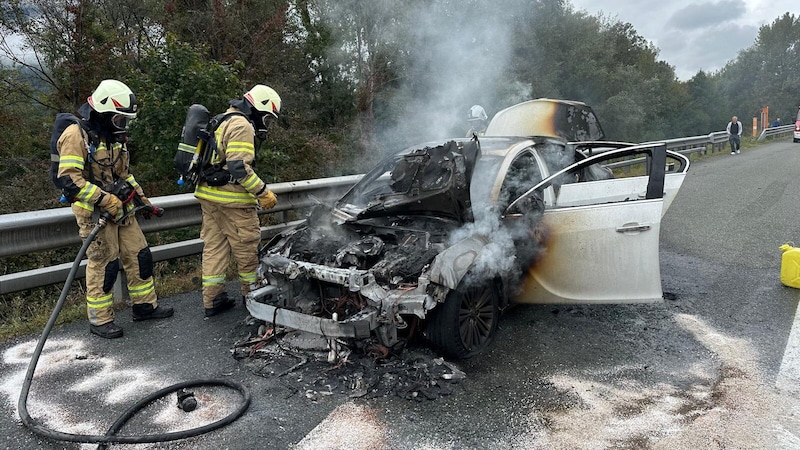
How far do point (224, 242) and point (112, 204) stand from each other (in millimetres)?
933

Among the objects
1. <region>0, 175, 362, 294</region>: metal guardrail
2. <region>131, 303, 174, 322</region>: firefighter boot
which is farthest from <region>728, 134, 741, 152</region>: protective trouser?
<region>131, 303, 174, 322</region>: firefighter boot

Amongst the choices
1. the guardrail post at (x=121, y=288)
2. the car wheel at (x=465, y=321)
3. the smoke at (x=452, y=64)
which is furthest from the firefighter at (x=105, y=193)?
the smoke at (x=452, y=64)

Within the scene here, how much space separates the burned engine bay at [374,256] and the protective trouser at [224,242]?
19.1 inches

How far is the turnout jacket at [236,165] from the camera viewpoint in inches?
170

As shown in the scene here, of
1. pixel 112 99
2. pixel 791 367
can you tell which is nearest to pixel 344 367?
pixel 112 99

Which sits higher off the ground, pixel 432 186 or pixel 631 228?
pixel 432 186

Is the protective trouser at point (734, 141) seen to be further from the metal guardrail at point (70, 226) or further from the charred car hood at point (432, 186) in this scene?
the charred car hood at point (432, 186)

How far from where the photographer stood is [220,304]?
460 cm

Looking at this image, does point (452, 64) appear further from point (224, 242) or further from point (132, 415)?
point (132, 415)

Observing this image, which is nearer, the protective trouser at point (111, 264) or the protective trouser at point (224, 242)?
the protective trouser at point (111, 264)

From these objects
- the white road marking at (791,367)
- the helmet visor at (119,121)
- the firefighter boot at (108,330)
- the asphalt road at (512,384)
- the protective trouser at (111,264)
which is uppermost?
the helmet visor at (119,121)

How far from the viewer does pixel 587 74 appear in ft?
73.3

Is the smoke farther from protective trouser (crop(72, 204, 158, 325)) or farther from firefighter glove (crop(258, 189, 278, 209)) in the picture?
protective trouser (crop(72, 204, 158, 325))

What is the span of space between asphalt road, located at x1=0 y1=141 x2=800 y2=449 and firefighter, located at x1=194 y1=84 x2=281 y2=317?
0.39 meters
